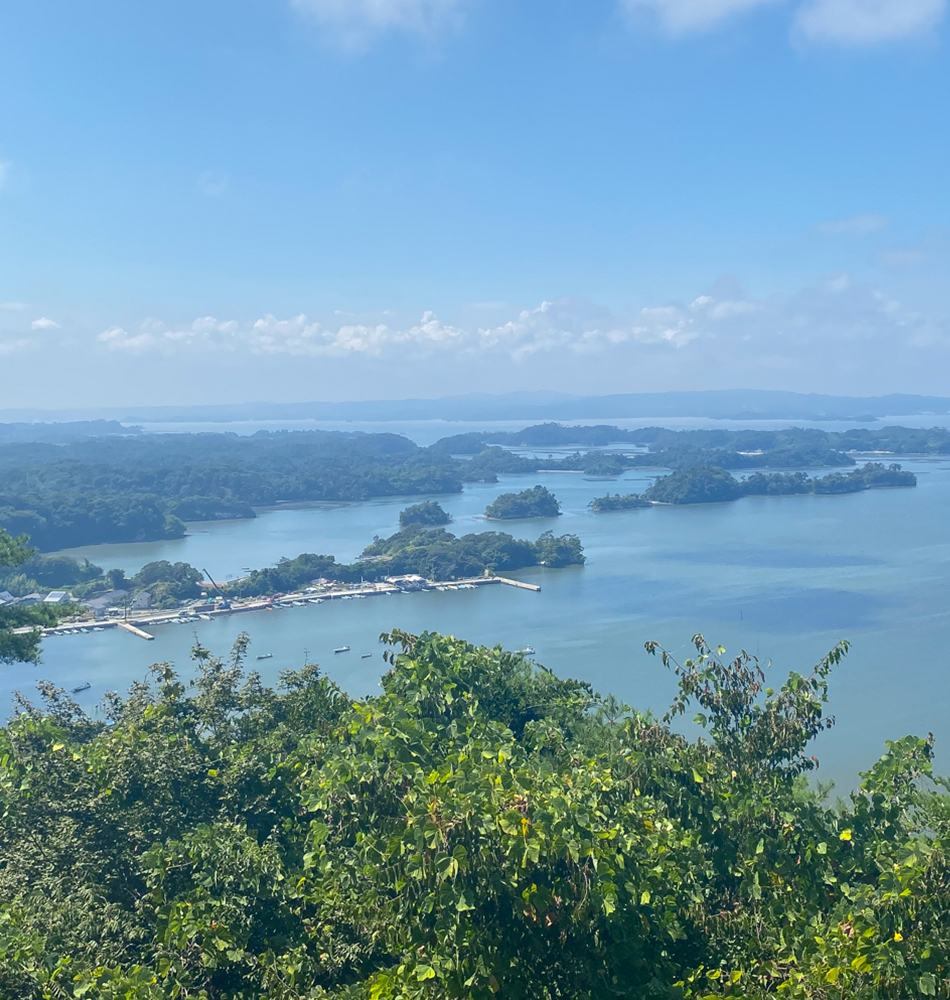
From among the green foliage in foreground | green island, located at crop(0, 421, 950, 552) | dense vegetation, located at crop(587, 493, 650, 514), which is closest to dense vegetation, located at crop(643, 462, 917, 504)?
dense vegetation, located at crop(587, 493, 650, 514)

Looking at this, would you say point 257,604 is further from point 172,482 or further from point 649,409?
point 649,409

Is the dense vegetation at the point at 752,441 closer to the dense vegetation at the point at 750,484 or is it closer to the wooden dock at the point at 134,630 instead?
the dense vegetation at the point at 750,484

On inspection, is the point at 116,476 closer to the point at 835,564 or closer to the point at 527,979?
the point at 835,564

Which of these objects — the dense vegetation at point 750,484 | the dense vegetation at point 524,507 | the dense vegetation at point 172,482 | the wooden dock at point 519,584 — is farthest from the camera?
the dense vegetation at point 750,484

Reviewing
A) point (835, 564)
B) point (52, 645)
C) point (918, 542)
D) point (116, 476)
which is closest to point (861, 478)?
point (918, 542)

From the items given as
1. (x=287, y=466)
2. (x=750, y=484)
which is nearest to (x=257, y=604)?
(x=750, y=484)

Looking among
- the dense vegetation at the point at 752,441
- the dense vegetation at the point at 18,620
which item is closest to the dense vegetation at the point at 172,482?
the dense vegetation at the point at 752,441

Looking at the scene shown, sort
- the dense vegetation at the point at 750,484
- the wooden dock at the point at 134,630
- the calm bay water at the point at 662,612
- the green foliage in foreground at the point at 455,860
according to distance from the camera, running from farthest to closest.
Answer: the dense vegetation at the point at 750,484, the wooden dock at the point at 134,630, the calm bay water at the point at 662,612, the green foliage in foreground at the point at 455,860
